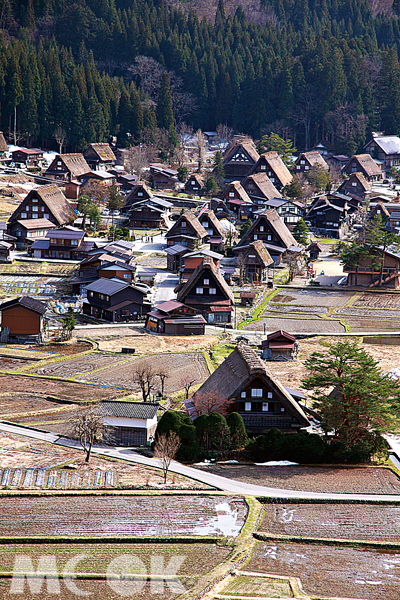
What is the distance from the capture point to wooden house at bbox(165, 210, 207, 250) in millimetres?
68319

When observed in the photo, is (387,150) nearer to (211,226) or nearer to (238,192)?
(238,192)

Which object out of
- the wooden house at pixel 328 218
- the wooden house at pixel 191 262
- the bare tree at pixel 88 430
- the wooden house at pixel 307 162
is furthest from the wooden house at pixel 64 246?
the wooden house at pixel 307 162

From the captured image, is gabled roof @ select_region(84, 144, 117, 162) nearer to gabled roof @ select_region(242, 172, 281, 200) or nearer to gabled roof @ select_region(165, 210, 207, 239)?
gabled roof @ select_region(242, 172, 281, 200)

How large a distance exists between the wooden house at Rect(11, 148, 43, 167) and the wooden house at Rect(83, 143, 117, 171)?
6447mm

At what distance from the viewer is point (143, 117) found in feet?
342

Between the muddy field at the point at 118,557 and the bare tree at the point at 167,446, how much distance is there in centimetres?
577

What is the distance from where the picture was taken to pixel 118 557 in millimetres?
20547

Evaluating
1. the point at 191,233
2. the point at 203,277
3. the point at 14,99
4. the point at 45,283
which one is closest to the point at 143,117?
the point at 14,99

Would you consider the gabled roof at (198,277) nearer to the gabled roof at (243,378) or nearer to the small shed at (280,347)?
the small shed at (280,347)

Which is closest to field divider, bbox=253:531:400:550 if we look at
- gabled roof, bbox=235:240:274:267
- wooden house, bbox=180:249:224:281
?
wooden house, bbox=180:249:224:281

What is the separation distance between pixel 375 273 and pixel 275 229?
35.5 feet

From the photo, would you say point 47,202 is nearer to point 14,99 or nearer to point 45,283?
point 45,283

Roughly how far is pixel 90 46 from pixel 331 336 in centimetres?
9578

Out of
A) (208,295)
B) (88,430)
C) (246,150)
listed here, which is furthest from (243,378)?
(246,150)
